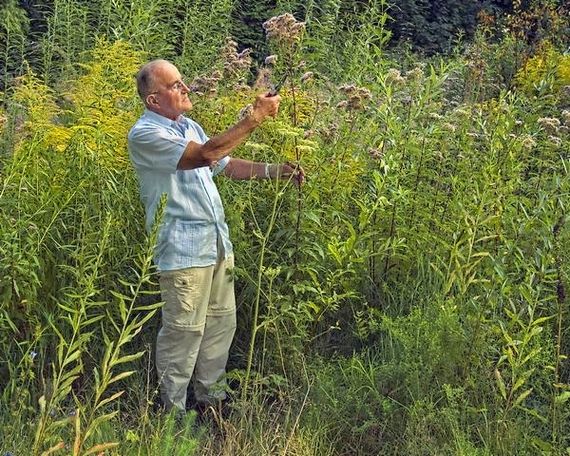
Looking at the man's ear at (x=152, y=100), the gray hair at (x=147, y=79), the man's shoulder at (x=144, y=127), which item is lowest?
the man's shoulder at (x=144, y=127)

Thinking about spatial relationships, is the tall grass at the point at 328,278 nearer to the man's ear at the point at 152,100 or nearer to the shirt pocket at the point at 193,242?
the shirt pocket at the point at 193,242

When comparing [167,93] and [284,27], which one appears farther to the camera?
[167,93]

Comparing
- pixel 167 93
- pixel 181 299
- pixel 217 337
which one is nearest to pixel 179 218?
pixel 181 299

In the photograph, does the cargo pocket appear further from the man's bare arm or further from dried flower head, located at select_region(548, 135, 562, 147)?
dried flower head, located at select_region(548, 135, 562, 147)

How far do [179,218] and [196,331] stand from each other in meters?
0.56

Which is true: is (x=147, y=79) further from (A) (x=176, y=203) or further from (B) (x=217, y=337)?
(B) (x=217, y=337)

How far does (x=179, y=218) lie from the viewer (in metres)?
4.28

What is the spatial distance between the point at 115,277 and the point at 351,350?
1.27m

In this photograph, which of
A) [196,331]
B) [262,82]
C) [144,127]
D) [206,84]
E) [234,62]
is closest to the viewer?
[144,127]

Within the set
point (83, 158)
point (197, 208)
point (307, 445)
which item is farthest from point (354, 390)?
point (83, 158)

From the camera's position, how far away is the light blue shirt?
4.21 m

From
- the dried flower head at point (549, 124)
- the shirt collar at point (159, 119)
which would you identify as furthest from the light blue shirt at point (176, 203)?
the dried flower head at point (549, 124)

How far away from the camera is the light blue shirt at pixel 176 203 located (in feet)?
13.8

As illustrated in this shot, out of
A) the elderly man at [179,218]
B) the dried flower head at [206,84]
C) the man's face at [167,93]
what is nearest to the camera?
the elderly man at [179,218]
